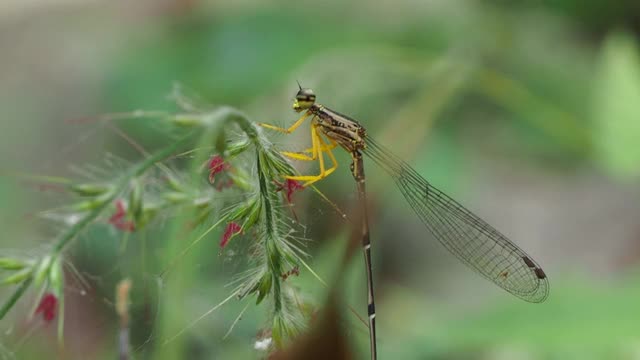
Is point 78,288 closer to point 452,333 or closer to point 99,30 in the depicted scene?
point 452,333

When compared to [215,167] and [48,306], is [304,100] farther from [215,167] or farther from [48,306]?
[48,306]

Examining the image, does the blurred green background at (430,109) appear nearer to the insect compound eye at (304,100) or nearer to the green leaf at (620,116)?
the green leaf at (620,116)

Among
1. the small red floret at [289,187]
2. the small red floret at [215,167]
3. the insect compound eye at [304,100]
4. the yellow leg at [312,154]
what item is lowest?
the small red floret at [289,187]

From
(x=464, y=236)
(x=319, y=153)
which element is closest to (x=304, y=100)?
(x=319, y=153)

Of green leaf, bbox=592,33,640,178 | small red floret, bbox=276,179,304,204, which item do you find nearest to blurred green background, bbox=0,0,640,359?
green leaf, bbox=592,33,640,178

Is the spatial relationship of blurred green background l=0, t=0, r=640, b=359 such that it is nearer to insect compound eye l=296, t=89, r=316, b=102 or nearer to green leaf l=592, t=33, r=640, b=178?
green leaf l=592, t=33, r=640, b=178

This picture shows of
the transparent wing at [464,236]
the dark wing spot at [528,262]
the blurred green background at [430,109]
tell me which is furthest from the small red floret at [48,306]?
the blurred green background at [430,109]
